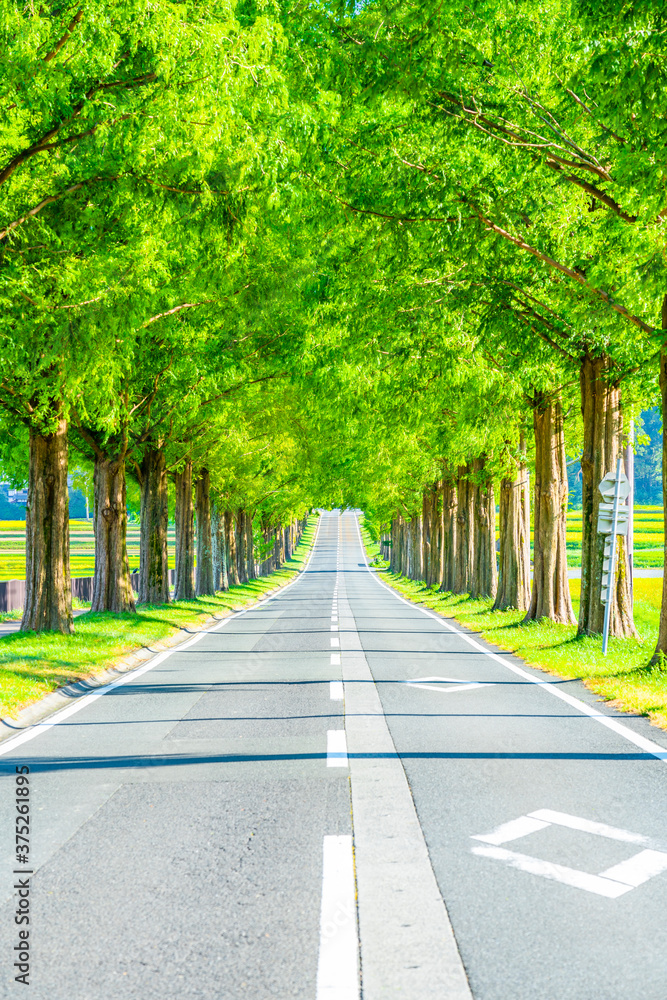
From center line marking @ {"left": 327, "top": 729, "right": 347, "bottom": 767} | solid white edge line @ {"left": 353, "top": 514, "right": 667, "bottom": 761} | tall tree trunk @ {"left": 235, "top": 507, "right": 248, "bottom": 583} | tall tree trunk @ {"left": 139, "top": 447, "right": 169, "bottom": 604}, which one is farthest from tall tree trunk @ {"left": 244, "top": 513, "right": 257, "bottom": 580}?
center line marking @ {"left": 327, "top": 729, "right": 347, "bottom": 767}

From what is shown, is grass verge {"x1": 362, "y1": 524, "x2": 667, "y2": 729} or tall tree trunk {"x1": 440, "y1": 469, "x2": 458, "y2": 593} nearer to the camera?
grass verge {"x1": 362, "y1": 524, "x2": 667, "y2": 729}

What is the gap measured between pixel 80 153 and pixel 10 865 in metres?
7.78

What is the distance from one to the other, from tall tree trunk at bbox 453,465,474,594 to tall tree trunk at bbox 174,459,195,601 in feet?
31.5

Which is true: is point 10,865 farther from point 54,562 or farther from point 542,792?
point 54,562

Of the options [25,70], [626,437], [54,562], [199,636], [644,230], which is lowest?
[199,636]

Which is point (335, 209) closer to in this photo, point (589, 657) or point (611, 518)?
point (611, 518)

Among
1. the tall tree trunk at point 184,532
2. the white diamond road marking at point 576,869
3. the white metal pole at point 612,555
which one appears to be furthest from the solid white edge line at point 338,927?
the tall tree trunk at point 184,532

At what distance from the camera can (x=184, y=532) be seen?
96.7 ft

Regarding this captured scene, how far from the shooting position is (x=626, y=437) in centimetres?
1570

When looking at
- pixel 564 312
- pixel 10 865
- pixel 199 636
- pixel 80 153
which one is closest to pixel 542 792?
pixel 10 865

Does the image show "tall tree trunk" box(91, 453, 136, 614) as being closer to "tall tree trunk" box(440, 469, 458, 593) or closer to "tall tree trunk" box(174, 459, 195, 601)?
"tall tree trunk" box(174, 459, 195, 601)

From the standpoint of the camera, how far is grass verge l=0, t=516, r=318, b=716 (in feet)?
34.5

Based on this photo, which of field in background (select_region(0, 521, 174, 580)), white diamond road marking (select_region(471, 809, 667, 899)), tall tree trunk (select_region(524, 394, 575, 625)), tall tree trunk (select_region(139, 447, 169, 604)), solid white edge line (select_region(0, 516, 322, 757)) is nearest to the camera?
white diamond road marking (select_region(471, 809, 667, 899))

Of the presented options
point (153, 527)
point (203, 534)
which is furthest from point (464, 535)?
point (153, 527)
